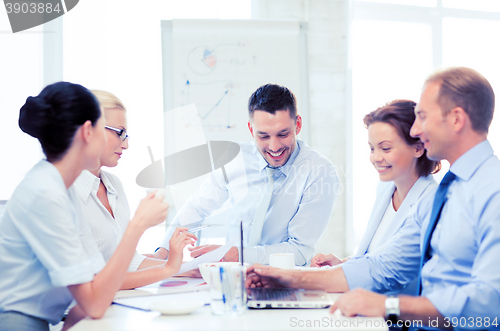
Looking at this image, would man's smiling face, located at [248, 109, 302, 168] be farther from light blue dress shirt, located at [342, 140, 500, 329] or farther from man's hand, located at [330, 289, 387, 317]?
man's hand, located at [330, 289, 387, 317]

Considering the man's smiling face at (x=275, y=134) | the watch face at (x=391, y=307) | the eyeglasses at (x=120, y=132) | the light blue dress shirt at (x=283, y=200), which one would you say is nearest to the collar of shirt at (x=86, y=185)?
the eyeglasses at (x=120, y=132)

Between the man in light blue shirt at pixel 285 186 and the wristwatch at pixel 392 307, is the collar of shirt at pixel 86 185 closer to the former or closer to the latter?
the man in light blue shirt at pixel 285 186

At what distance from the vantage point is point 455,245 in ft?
3.81

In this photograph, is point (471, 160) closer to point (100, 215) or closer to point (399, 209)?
point (399, 209)

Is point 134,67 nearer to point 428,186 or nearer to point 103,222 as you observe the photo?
point 103,222

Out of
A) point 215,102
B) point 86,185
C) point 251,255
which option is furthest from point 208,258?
point 215,102

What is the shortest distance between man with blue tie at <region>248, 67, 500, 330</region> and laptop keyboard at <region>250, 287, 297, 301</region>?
0.04 metres

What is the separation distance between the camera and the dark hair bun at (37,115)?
114 centimetres

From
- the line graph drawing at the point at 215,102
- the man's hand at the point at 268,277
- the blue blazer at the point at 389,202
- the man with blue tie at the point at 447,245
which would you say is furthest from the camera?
the line graph drawing at the point at 215,102

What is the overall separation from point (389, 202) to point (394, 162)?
191mm

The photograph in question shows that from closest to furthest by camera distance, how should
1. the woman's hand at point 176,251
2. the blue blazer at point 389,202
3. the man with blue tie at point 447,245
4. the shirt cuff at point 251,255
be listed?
1. the man with blue tie at point 447,245
2. the woman's hand at point 176,251
3. the blue blazer at point 389,202
4. the shirt cuff at point 251,255

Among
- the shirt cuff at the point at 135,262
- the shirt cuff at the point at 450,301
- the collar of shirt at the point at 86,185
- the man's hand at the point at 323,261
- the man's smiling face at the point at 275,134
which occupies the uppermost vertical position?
the man's smiling face at the point at 275,134

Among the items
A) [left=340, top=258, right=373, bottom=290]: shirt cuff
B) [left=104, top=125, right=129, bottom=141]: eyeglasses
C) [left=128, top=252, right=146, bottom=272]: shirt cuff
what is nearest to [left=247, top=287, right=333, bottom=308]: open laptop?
[left=340, top=258, right=373, bottom=290]: shirt cuff

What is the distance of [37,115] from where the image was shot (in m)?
1.15
